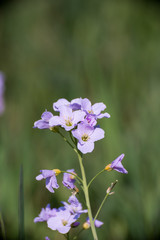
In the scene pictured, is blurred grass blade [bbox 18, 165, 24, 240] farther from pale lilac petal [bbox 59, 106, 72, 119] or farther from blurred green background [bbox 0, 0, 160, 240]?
blurred green background [bbox 0, 0, 160, 240]

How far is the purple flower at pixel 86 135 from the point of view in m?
0.89

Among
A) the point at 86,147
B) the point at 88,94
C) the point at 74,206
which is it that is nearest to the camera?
the point at 86,147

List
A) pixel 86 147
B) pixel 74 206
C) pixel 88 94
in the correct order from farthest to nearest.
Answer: pixel 88 94 → pixel 74 206 → pixel 86 147

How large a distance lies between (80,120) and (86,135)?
4 cm

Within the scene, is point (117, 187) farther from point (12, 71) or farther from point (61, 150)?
point (12, 71)

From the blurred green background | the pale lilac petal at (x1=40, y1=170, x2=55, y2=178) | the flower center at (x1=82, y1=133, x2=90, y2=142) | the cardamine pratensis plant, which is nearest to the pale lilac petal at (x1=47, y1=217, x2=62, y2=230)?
the cardamine pratensis plant

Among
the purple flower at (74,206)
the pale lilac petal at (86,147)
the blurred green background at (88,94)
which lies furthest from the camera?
the blurred green background at (88,94)

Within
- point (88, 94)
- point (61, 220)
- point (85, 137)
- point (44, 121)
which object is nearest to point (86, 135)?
point (85, 137)

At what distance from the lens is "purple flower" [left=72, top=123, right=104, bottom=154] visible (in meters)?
0.89

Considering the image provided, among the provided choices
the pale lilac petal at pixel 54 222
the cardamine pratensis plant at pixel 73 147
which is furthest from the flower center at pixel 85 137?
the pale lilac petal at pixel 54 222

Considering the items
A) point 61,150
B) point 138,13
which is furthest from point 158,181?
point 138,13

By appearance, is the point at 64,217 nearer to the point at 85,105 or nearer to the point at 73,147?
the point at 73,147

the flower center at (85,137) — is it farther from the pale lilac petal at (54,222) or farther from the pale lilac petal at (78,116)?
the pale lilac petal at (54,222)

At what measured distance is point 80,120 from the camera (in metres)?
0.92
